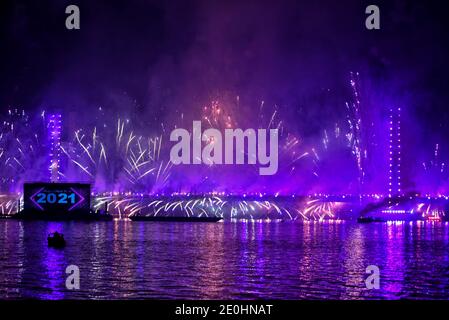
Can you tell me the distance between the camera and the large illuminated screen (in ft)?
268

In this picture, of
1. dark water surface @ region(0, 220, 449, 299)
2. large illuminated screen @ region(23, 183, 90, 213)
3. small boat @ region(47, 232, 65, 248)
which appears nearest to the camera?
dark water surface @ region(0, 220, 449, 299)

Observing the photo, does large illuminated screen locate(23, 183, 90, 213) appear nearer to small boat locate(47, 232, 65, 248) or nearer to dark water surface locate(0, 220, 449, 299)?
dark water surface locate(0, 220, 449, 299)

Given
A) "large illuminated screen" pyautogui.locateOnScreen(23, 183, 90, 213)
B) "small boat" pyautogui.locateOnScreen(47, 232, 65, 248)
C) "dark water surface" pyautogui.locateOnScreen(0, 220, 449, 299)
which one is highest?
"large illuminated screen" pyautogui.locateOnScreen(23, 183, 90, 213)

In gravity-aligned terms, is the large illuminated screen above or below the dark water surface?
above

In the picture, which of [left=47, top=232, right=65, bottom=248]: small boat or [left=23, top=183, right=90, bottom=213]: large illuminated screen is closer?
[left=47, top=232, right=65, bottom=248]: small boat

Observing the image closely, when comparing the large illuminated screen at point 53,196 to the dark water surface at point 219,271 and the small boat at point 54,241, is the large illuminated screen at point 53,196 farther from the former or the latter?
the small boat at point 54,241

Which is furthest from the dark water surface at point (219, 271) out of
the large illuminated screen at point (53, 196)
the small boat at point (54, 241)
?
the large illuminated screen at point (53, 196)

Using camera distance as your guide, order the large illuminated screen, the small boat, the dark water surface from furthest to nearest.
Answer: the large illuminated screen
the small boat
the dark water surface

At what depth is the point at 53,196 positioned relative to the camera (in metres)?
81.7

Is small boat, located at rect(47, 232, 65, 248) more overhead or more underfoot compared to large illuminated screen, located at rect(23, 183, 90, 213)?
more underfoot

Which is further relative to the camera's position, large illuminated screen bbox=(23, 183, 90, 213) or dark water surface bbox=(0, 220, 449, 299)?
large illuminated screen bbox=(23, 183, 90, 213)

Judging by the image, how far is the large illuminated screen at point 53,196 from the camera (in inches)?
3211

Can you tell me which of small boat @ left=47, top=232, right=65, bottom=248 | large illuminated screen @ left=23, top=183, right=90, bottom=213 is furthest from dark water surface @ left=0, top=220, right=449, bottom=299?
large illuminated screen @ left=23, top=183, right=90, bottom=213
